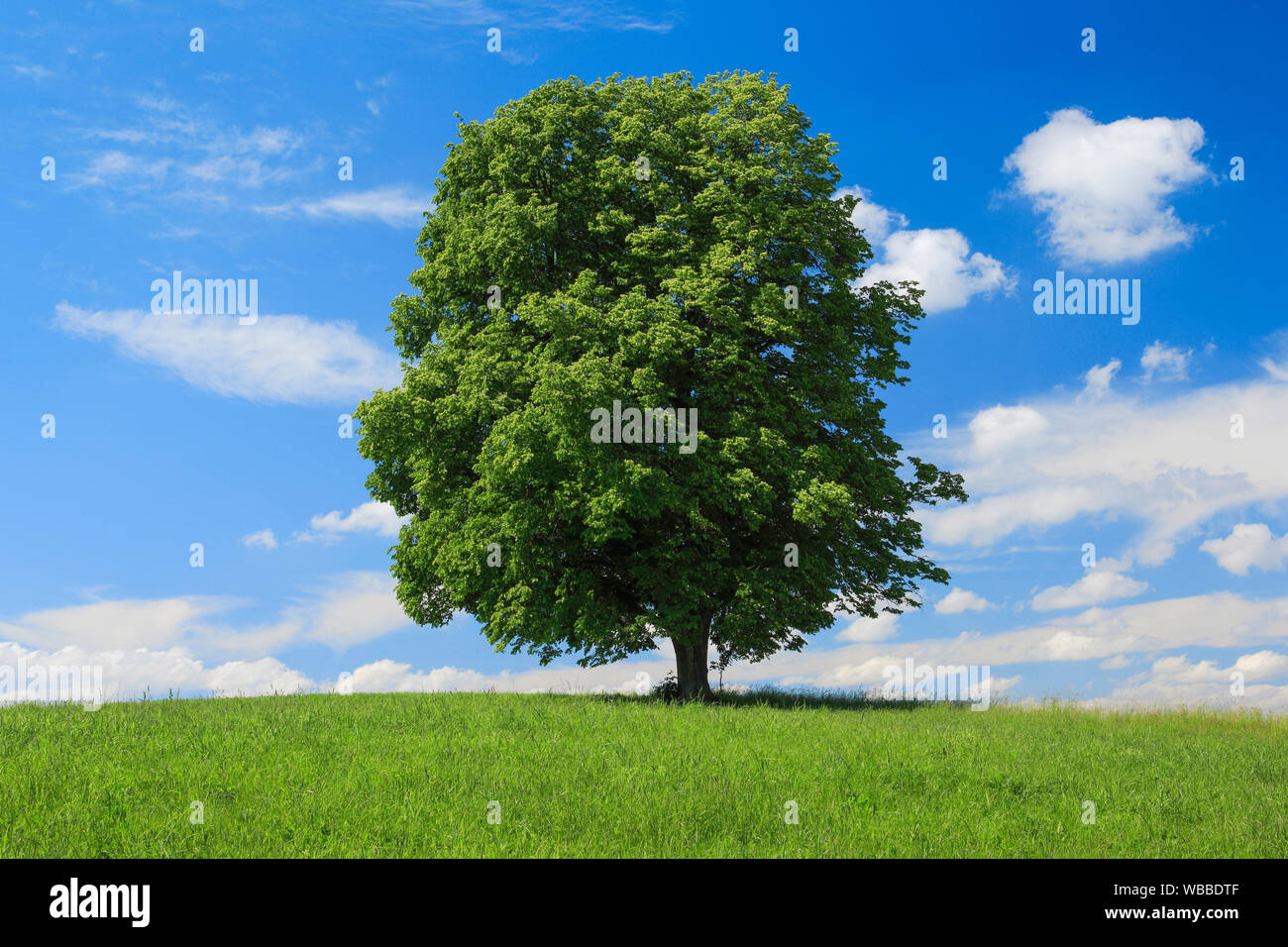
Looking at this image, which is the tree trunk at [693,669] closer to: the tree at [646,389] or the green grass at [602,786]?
the tree at [646,389]

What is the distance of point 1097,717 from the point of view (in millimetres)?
23078

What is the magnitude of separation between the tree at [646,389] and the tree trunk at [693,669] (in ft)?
0.28

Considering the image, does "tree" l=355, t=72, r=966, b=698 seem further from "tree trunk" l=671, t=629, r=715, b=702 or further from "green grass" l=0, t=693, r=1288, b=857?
"green grass" l=0, t=693, r=1288, b=857

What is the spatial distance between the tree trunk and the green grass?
4.65 meters

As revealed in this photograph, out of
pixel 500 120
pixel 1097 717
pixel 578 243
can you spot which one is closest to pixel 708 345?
pixel 578 243

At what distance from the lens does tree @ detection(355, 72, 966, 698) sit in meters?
21.2

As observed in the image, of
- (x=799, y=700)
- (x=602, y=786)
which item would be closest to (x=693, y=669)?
(x=799, y=700)

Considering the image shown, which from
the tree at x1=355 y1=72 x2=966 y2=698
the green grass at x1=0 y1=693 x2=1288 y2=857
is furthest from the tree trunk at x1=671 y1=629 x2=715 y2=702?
the green grass at x1=0 y1=693 x2=1288 y2=857

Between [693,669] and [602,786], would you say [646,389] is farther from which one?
[602,786]

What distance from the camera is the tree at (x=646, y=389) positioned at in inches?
837

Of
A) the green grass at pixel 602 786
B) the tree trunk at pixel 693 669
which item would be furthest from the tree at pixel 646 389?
the green grass at pixel 602 786

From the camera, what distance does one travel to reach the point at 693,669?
2412 cm

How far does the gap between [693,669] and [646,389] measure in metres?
8.04
